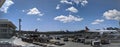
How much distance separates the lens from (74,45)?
17.4ft

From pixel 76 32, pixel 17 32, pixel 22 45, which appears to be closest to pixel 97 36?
pixel 76 32

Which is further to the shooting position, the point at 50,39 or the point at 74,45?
the point at 74,45

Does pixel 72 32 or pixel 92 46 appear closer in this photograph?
pixel 72 32

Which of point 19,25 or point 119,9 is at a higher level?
point 119,9

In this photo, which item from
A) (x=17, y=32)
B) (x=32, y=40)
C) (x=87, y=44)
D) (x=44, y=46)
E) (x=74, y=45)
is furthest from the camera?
(x=87, y=44)

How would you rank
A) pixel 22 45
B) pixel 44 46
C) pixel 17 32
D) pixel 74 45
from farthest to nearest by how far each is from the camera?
pixel 74 45 < pixel 44 46 < pixel 22 45 < pixel 17 32

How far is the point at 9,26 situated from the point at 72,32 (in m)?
0.99

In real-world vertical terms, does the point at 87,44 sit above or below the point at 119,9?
below

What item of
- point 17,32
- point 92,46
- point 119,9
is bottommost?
point 92,46

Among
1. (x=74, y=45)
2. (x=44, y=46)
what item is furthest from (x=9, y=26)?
(x=74, y=45)

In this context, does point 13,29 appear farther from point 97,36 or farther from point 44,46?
point 97,36

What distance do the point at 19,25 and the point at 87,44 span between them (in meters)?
2.92

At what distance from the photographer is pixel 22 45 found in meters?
3.91

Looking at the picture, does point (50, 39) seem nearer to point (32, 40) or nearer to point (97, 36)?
point (32, 40)
